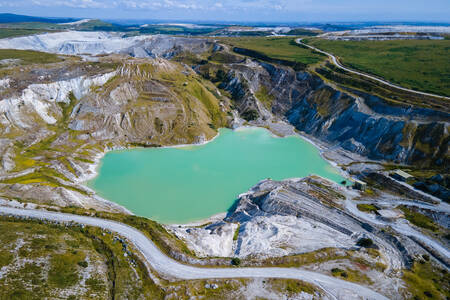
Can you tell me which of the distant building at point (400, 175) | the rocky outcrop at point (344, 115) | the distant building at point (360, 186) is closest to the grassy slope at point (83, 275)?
the distant building at point (360, 186)

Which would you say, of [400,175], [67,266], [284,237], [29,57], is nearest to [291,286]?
[284,237]

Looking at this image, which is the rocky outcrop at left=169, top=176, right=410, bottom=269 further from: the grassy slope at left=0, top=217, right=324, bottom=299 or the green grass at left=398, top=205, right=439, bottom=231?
the green grass at left=398, top=205, right=439, bottom=231

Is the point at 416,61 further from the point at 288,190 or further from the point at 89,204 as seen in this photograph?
the point at 89,204

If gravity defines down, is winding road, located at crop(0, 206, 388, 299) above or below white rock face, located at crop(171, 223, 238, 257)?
above

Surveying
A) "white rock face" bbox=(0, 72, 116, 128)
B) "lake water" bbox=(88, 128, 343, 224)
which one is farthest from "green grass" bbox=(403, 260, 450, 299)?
"white rock face" bbox=(0, 72, 116, 128)

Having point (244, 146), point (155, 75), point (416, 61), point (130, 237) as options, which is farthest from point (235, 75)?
point (130, 237)

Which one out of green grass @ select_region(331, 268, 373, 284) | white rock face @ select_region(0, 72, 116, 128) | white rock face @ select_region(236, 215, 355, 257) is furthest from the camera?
white rock face @ select_region(0, 72, 116, 128)
